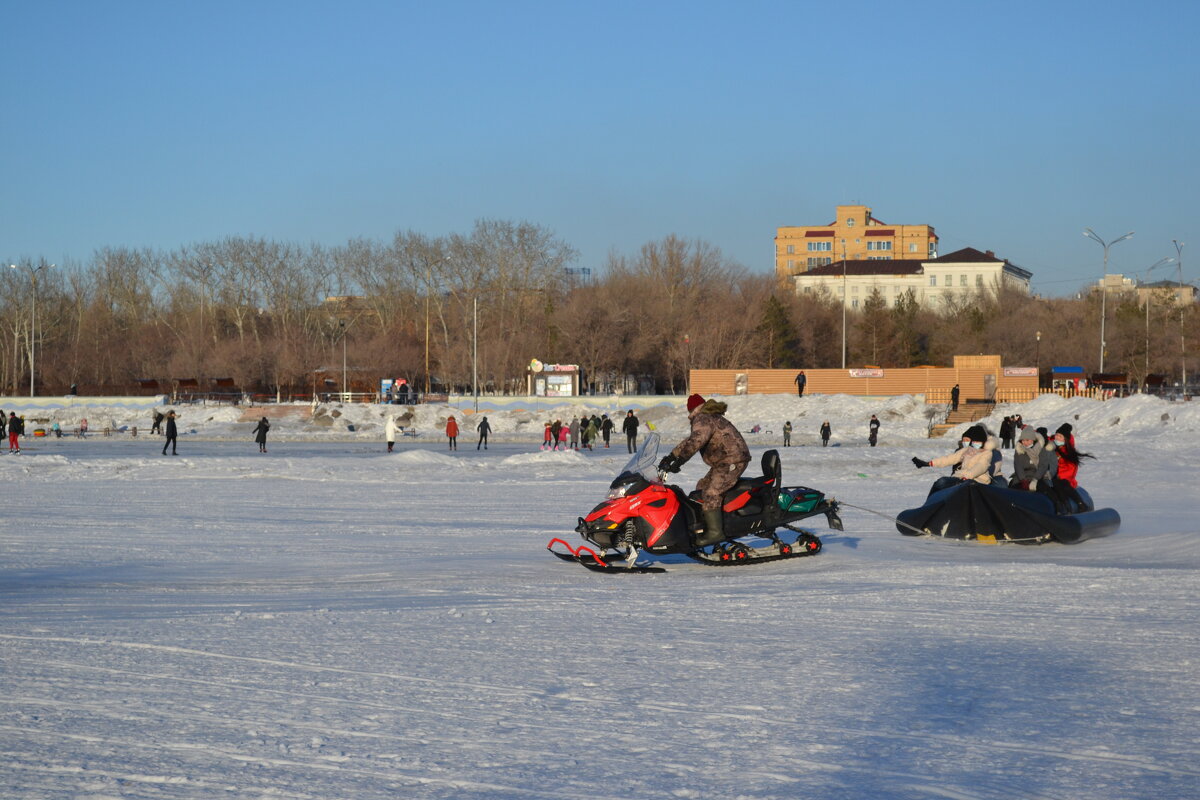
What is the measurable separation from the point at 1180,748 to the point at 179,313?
102 m

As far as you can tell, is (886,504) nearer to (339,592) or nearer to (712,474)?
(712,474)

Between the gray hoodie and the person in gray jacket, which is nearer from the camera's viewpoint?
the person in gray jacket

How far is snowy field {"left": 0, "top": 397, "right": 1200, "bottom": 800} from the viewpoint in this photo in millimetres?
4500

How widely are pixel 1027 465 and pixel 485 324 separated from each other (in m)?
76.1

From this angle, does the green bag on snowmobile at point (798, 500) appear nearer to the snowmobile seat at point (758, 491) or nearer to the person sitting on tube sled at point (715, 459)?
the snowmobile seat at point (758, 491)

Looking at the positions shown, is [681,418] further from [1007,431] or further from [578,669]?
[578,669]

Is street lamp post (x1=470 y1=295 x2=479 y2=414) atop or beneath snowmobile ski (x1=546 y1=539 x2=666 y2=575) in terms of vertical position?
atop

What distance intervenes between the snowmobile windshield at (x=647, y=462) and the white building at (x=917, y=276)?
11318 cm

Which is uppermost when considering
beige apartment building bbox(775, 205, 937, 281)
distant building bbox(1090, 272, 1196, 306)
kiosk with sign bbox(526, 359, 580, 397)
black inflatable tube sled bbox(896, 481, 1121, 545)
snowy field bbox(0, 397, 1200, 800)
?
beige apartment building bbox(775, 205, 937, 281)

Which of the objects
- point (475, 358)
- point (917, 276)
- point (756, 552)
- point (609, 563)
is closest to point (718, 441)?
point (756, 552)

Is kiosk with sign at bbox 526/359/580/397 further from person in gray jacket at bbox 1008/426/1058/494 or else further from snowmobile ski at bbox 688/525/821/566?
snowmobile ski at bbox 688/525/821/566

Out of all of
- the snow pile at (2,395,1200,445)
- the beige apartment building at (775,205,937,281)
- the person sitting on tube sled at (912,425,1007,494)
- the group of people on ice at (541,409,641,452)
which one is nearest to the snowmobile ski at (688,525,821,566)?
the person sitting on tube sled at (912,425,1007,494)

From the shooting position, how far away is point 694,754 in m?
4.75

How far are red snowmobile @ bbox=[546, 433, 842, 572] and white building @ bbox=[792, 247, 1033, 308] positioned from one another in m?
112
